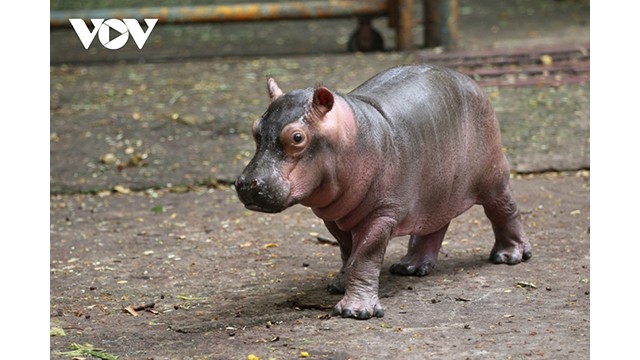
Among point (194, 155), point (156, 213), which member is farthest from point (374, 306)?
point (194, 155)

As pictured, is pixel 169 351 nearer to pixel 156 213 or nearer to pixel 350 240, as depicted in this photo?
pixel 350 240

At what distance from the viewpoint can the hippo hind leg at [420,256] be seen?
5.31m

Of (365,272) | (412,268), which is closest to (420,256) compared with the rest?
(412,268)

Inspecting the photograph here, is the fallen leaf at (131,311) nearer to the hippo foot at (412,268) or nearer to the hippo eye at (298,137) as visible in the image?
the hippo eye at (298,137)

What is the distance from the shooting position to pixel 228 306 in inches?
191

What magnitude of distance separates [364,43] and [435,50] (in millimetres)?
673

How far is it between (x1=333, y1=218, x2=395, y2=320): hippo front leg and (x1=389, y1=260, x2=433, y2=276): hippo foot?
1.95 feet

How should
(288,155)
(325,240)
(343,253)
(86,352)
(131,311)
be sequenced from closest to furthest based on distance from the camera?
1. (86,352)
2. (288,155)
3. (131,311)
4. (343,253)
5. (325,240)

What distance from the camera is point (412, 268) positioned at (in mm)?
5312

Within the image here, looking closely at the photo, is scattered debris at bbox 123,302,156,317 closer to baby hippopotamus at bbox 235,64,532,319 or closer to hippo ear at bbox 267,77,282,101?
baby hippopotamus at bbox 235,64,532,319

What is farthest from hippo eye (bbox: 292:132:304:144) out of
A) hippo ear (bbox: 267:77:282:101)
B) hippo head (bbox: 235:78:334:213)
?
hippo ear (bbox: 267:77:282:101)

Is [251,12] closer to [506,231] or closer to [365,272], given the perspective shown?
[506,231]

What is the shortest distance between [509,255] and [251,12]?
528cm

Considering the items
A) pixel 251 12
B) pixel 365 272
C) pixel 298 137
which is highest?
pixel 251 12
